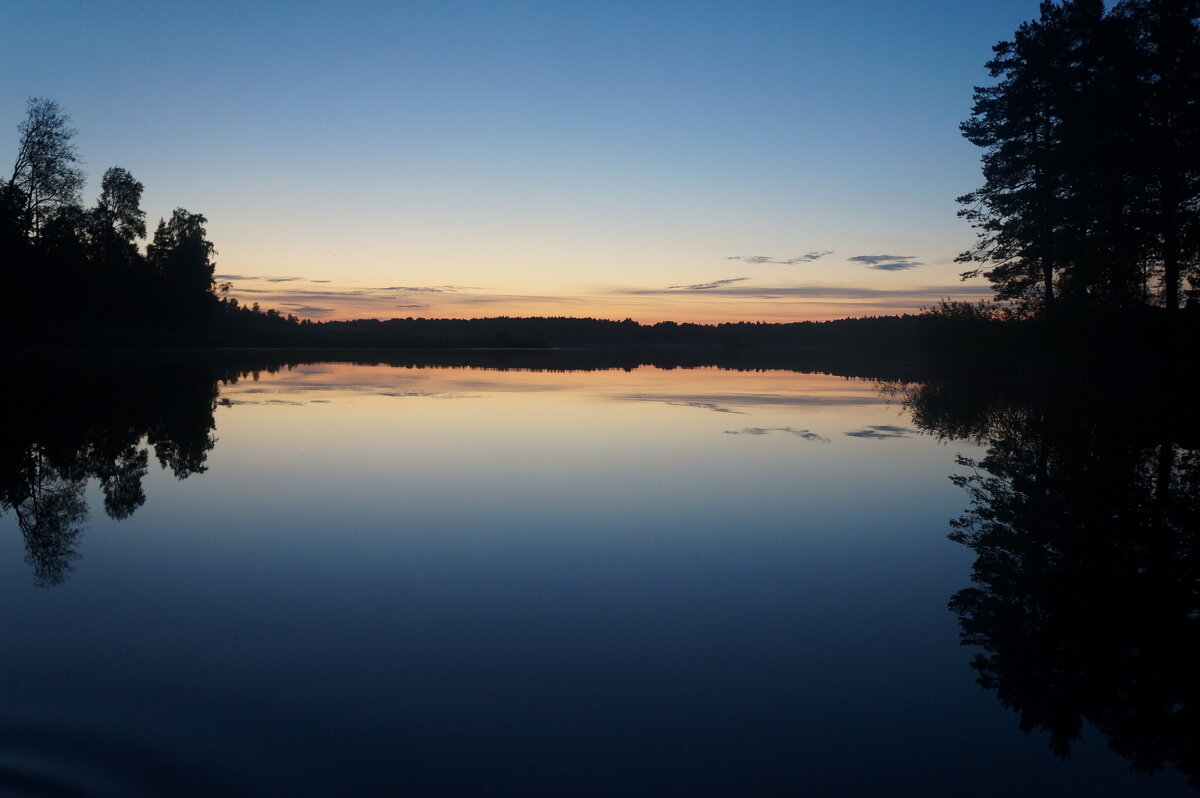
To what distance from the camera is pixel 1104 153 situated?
2381cm

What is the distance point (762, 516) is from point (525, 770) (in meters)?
5.02

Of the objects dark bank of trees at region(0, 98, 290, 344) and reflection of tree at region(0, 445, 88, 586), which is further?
dark bank of trees at region(0, 98, 290, 344)

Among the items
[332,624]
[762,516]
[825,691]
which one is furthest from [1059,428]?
[332,624]

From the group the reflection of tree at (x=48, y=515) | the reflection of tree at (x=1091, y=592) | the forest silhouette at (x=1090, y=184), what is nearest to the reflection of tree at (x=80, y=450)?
the reflection of tree at (x=48, y=515)

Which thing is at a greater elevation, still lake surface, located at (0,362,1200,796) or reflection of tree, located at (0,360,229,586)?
reflection of tree, located at (0,360,229,586)

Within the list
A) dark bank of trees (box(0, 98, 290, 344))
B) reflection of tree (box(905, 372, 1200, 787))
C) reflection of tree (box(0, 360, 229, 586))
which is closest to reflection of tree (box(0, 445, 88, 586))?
reflection of tree (box(0, 360, 229, 586))

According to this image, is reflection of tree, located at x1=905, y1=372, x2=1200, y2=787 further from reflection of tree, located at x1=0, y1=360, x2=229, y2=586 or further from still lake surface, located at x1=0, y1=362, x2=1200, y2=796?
reflection of tree, located at x1=0, y1=360, x2=229, y2=586

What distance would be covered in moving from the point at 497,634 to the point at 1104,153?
26.5 meters

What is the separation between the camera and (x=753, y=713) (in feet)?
12.1

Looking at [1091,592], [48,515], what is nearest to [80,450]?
[48,515]

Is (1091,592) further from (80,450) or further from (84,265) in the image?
(84,265)

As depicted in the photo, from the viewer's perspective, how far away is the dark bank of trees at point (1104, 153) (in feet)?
75.8

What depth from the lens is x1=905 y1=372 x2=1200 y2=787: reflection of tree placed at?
379 cm

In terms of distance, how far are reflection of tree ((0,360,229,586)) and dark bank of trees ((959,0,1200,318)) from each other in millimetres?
24574
